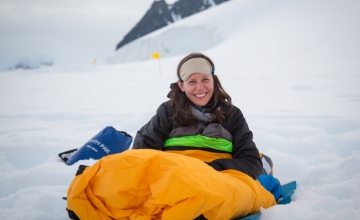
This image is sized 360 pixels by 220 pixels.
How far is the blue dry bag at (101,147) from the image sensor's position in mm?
2619

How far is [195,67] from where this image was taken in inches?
74.3

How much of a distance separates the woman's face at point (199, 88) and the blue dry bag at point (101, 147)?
1.07 meters

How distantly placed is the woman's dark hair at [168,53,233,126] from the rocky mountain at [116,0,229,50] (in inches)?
2419

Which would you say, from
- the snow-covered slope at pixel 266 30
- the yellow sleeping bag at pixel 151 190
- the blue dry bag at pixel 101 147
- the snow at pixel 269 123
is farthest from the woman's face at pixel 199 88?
the snow-covered slope at pixel 266 30

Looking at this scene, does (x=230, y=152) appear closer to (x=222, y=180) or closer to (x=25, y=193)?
(x=222, y=180)

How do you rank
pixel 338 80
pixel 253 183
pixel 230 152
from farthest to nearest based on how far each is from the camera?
pixel 338 80, pixel 230 152, pixel 253 183

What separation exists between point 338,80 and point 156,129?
5.83 metres

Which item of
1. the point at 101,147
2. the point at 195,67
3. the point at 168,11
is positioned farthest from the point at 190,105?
the point at 168,11

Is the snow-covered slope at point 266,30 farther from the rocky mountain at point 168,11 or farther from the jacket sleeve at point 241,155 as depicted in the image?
the rocky mountain at point 168,11

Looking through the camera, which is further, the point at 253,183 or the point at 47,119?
the point at 47,119

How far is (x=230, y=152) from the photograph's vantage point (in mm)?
1893

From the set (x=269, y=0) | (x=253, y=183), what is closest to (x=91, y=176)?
(x=253, y=183)

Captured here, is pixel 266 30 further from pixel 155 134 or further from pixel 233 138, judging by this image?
pixel 155 134

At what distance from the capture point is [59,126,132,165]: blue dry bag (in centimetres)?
262
